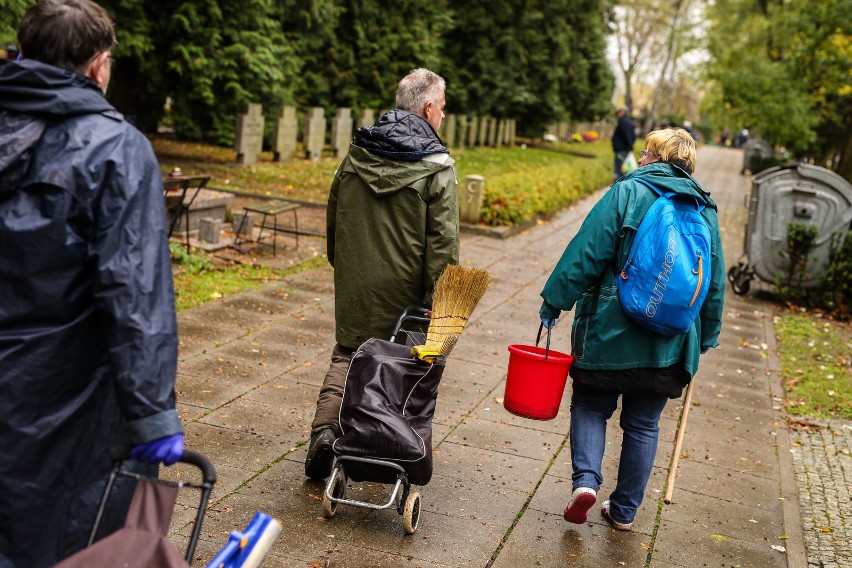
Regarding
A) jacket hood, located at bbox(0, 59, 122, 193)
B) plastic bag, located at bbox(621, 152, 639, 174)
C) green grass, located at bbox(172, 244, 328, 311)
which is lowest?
green grass, located at bbox(172, 244, 328, 311)

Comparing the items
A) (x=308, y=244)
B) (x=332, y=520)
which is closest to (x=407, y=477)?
(x=332, y=520)

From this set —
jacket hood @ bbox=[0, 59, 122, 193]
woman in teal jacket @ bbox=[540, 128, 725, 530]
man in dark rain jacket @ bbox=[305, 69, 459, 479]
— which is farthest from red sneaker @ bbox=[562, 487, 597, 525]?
jacket hood @ bbox=[0, 59, 122, 193]

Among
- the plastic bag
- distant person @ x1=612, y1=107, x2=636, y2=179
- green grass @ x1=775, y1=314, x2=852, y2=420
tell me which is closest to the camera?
green grass @ x1=775, y1=314, x2=852, y2=420

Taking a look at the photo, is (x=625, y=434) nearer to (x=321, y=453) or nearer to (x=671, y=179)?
(x=671, y=179)

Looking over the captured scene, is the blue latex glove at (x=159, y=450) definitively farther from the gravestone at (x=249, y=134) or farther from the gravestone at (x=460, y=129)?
the gravestone at (x=460, y=129)

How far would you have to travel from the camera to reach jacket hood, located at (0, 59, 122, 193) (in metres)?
2.62

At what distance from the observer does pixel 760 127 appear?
22.0 m

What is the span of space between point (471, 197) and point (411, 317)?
1094 cm

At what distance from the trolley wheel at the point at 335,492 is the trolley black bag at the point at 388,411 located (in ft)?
0.17

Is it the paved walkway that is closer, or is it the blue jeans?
the paved walkway

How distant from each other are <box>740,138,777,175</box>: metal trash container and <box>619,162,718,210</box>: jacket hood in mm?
32987

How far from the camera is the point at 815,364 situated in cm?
980

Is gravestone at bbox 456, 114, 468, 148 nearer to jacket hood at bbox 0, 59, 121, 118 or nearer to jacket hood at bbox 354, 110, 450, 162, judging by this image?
jacket hood at bbox 354, 110, 450, 162

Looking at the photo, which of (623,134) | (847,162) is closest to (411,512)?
(623,134)
